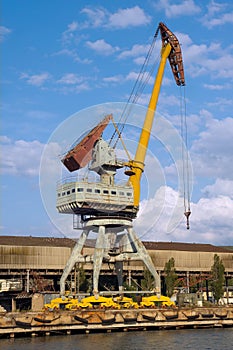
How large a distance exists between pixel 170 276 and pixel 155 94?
1451 inches

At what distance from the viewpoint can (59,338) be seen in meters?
66.6

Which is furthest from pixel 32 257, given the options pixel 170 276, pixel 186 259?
pixel 186 259

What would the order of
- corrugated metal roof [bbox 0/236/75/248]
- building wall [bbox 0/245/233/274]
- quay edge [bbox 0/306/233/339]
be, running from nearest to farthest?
quay edge [bbox 0/306/233/339]
building wall [bbox 0/245/233/274]
corrugated metal roof [bbox 0/236/75/248]

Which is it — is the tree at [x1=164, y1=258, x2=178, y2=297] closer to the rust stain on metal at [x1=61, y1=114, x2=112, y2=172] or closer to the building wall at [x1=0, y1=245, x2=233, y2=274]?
the building wall at [x1=0, y1=245, x2=233, y2=274]

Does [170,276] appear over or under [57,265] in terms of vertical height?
under

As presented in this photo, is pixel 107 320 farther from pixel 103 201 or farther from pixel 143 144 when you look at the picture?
pixel 143 144

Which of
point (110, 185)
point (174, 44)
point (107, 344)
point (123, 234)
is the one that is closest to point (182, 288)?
point (123, 234)

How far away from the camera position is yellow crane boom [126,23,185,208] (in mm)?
94125

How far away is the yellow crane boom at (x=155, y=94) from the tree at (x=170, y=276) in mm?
23199

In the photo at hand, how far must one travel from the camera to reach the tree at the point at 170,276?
359 ft

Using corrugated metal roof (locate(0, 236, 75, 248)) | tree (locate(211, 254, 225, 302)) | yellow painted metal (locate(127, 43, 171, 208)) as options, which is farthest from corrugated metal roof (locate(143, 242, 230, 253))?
yellow painted metal (locate(127, 43, 171, 208))

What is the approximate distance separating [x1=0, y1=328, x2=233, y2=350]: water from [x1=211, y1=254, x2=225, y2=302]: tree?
36898mm

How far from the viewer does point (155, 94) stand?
3846 inches

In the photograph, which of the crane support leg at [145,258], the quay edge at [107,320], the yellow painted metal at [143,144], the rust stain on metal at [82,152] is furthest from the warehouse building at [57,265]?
the quay edge at [107,320]
